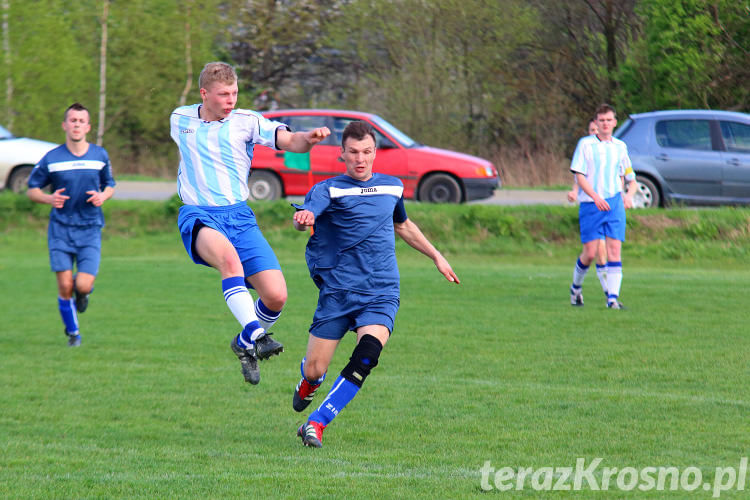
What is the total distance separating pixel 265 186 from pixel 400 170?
260cm

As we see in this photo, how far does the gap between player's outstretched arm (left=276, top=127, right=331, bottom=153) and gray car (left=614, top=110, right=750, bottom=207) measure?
1208 centimetres

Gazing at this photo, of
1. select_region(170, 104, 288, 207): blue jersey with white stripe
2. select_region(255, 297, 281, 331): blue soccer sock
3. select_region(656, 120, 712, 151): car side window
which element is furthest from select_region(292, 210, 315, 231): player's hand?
select_region(656, 120, 712, 151): car side window

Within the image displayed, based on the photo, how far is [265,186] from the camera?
20359mm

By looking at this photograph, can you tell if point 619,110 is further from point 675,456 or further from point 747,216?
point 675,456

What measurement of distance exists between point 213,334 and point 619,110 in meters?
19.2

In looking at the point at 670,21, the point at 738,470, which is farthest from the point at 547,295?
the point at 670,21

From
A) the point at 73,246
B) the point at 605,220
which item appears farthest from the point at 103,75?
the point at 605,220

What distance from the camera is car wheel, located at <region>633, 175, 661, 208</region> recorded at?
17.9m

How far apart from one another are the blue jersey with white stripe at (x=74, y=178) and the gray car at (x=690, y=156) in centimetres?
1014

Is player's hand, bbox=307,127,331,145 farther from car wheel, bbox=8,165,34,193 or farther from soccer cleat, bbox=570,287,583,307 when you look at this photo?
car wheel, bbox=8,165,34,193

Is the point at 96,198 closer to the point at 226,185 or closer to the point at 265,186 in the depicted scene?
the point at 226,185

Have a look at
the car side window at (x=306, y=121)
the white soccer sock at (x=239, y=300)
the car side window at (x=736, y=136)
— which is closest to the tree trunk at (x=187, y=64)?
the car side window at (x=306, y=121)

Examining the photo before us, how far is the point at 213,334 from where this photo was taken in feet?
36.5

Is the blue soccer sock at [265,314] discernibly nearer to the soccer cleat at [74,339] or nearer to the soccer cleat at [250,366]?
the soccer cleat at [250,366]
